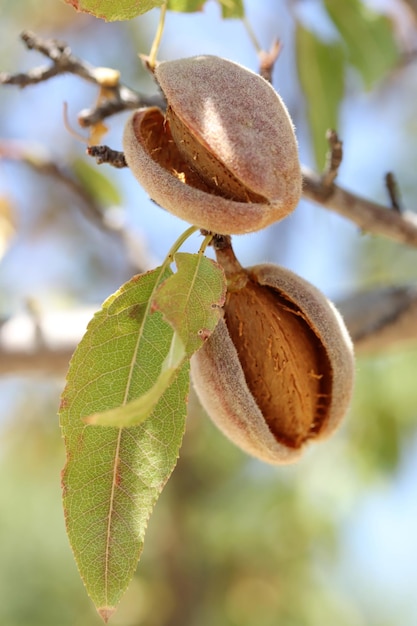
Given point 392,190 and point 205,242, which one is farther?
point 392,190

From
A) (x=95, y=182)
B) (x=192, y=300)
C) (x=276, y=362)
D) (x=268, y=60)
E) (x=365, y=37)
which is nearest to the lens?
(x=192, y=300)

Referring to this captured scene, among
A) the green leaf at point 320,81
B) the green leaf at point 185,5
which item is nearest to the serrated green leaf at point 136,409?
the green leaf at point 185,5

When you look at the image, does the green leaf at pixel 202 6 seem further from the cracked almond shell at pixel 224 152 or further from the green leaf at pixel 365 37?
the green leaf at pixel 365 37

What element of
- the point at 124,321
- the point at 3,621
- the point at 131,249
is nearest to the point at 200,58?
the point at 124,321

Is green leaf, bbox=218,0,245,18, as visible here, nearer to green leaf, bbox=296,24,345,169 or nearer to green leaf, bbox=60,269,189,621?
green leaf, bbox=296,24,345,169

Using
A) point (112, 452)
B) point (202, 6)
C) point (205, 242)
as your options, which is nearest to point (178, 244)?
point (205, 242)

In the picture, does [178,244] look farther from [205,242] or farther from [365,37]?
[365,37]

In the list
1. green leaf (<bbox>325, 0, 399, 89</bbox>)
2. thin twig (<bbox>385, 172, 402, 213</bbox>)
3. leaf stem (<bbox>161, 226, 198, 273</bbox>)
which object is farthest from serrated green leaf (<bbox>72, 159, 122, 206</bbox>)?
leaf stem (<bbox>161, 226, 198, 273</bbox>)
